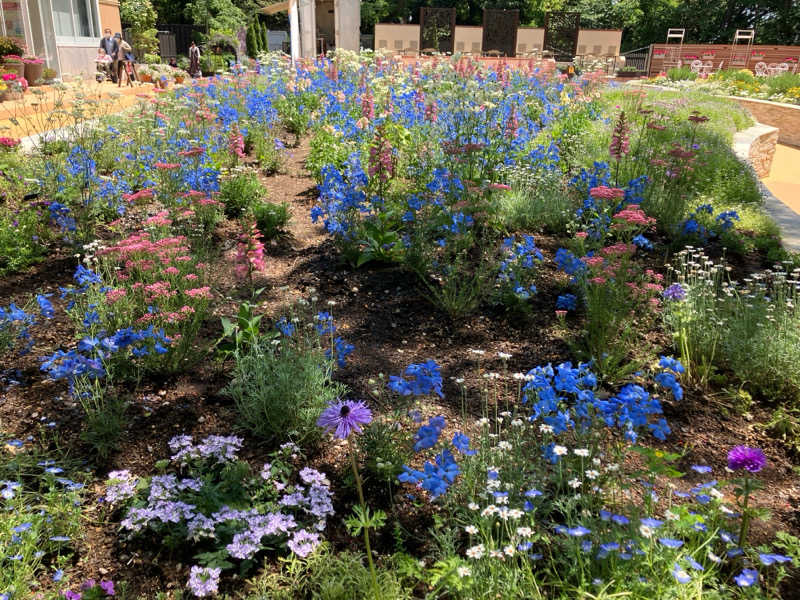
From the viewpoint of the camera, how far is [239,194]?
5102mm

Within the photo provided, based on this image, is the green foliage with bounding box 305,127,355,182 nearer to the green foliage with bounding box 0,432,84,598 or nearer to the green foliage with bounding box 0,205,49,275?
the green foliage with bounding box 0,205,49,275

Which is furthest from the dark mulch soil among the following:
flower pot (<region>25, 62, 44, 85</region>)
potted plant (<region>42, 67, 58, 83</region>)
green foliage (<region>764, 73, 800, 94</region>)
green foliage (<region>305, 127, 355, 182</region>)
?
green foliage (<region>764, 73, 800, 94</region>)

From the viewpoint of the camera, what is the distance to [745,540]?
1.94 metres

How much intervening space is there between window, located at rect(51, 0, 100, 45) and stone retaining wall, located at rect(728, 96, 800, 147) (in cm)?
1548

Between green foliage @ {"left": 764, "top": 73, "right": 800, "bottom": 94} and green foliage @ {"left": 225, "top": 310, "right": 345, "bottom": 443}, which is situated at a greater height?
green foliage @ {"left": 764, "top": 73, "right": 800, "bottom": 94}

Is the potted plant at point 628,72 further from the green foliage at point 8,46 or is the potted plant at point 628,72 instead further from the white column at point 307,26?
the green foliage at point 8,46

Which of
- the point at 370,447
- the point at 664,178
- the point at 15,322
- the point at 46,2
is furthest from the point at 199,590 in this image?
the point at 46,2

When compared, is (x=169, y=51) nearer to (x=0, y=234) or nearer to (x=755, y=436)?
(x=0, y=234)

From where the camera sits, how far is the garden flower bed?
1.88m

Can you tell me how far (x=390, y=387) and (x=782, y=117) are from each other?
14423 millimetres

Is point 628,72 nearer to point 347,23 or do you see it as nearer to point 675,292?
point 347,23

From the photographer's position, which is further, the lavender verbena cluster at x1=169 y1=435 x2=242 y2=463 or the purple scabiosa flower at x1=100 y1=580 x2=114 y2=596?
the lavender verbena cluster at x1=169 y1=435 x2=242 y2=463

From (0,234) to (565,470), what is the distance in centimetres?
389

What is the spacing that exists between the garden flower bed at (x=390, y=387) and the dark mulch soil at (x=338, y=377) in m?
0.02
